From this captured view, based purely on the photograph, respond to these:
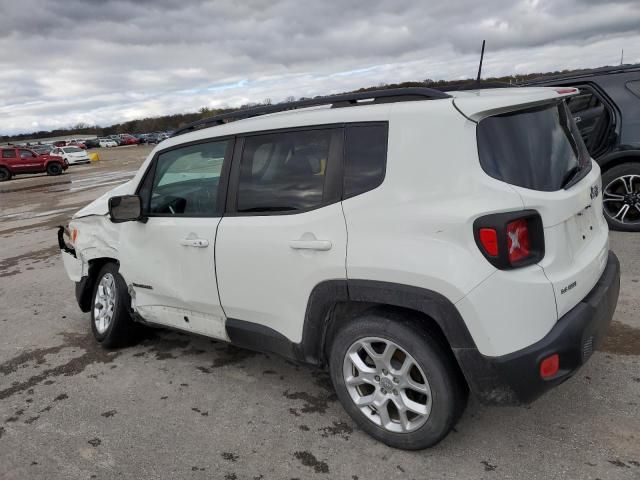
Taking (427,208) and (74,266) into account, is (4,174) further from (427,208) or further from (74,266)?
(427,208)

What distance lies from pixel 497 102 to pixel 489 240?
643mm

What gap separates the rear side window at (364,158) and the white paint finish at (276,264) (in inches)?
5.6

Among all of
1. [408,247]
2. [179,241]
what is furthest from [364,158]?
[179,241]

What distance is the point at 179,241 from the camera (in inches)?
132

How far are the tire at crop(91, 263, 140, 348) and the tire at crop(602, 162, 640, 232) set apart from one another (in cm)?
513

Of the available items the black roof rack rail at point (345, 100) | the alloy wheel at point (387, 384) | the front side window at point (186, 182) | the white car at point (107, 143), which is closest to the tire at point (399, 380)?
the alloy wheel at point (387, 384)

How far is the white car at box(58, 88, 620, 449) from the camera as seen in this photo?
2.21 m

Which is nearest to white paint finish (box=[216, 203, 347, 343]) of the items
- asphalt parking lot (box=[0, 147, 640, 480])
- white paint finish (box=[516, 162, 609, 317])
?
asphalt parking lot (box=[0, 147, 640, 480])

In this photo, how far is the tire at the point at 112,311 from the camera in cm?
404

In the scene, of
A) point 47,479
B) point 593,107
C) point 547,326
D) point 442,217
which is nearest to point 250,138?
point 442,217

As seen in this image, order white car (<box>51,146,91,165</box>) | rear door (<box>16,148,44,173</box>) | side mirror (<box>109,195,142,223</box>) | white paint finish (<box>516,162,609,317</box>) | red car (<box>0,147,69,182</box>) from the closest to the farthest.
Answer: white paint finish (<box>516,162,609,317</box>)
side mirror (<box>109,195,142,223</box>)
red car (<box>0,147,69,182</box>)
rear door (<box>16,148,44,173</box>)
white car (<box>51,146,91,165</box>)

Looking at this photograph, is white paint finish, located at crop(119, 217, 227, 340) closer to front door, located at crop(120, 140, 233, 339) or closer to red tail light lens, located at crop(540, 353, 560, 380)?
front door, located at crop(120, 140, 233, 339)

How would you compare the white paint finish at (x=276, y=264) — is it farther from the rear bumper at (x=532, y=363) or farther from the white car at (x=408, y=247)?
the rear bumper at (x=532, y=363)

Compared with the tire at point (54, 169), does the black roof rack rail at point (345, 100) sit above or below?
above
